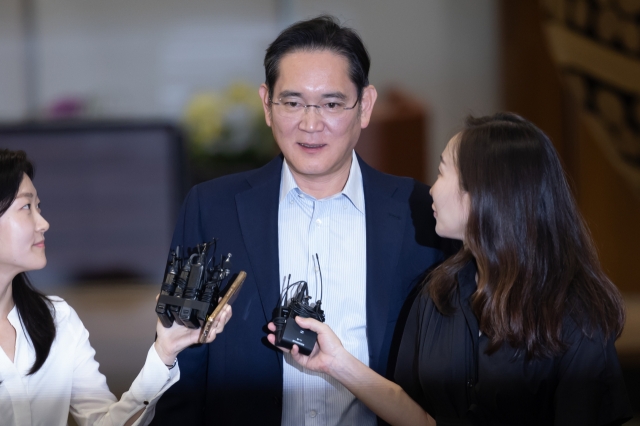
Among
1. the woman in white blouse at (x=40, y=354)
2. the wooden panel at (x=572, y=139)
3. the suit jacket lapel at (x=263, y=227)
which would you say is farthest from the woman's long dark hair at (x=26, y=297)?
the wooden panel at (x=572, y=139)

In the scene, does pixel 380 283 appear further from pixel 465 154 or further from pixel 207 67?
pixel 207 67

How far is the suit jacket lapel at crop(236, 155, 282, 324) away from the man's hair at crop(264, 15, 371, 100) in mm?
140

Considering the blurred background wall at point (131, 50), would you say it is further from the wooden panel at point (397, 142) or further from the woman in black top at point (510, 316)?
the woman in black top at point (510, 316)

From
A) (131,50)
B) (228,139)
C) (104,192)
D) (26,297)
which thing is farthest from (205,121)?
(26,297)

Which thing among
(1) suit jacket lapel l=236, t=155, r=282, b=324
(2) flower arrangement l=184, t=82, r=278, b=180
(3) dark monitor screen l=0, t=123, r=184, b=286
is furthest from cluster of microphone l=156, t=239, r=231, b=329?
(2) flower arrangement l=184, t=82, r=278, b=180

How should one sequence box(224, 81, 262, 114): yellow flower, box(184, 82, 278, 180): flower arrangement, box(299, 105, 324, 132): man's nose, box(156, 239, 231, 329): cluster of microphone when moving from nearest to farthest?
box(156, 239, 231, 329): cluster of microphone
box(299, 105, 324, 132): man's nose
box(184, 82, 278, 180): flower arrangement
box(224, 81, 262, 114): yellow flower

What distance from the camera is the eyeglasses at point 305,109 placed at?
1071 mm

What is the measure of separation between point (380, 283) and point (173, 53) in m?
3.02

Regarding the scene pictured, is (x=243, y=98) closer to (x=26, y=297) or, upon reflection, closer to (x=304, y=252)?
(x=304, y=252)

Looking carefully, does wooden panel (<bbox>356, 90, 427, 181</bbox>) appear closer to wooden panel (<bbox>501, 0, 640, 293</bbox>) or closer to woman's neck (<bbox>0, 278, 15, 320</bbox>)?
wooden panel (<bbox>501, 0, 640, 293</bbox>)

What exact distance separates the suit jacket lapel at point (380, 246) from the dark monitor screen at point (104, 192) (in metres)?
1.48

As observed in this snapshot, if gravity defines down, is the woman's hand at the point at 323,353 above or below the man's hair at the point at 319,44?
below

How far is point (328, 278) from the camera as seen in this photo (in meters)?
1.09

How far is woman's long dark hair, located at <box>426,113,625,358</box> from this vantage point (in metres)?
0.93
